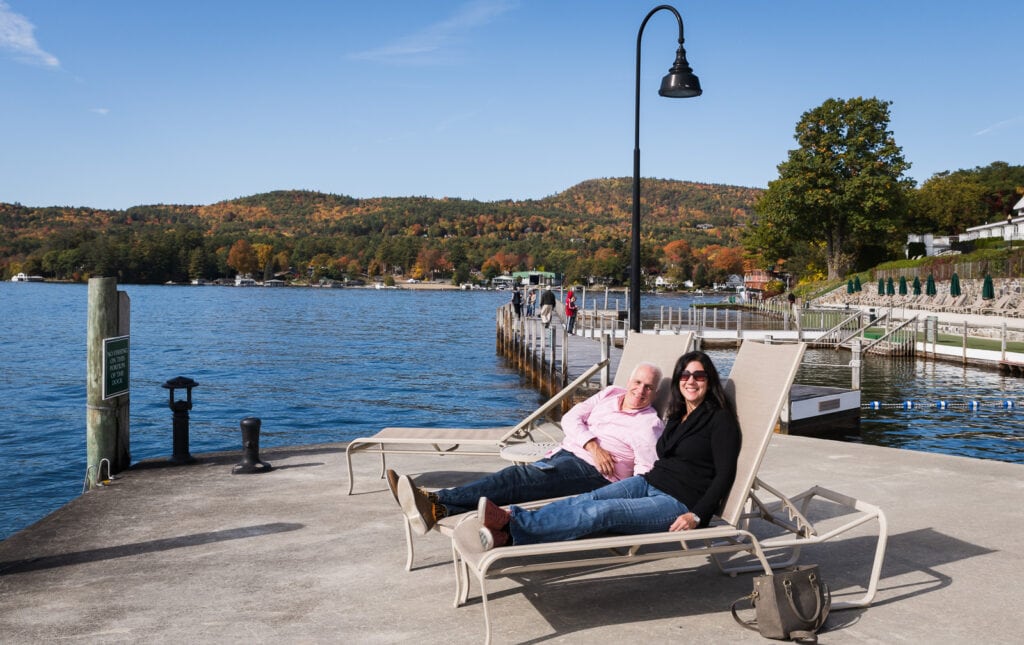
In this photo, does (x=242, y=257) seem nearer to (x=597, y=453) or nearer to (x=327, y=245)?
(x=327, y=245)

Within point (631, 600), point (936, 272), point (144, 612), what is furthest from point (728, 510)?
point (936, 272)

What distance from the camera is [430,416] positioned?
22734mm

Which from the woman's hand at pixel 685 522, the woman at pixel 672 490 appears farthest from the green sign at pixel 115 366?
the woman's hand at pixel 685 522

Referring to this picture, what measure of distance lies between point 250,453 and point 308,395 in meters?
21.1

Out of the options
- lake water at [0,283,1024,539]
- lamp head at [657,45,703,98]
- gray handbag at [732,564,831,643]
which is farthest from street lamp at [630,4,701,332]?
lake water at [0,283,1024,539]

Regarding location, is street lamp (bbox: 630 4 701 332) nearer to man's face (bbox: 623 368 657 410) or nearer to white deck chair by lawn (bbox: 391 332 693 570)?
white deck chair by lawn (bbox: 391 332 693 570)

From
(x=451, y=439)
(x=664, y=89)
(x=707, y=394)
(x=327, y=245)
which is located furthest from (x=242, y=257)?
(x=707, y=394)

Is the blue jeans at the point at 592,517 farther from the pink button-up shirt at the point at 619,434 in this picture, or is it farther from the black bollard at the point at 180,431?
the black bollard at the point at 180,431

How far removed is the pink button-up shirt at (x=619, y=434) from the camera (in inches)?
182

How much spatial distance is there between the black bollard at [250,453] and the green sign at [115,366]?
40.5 inches

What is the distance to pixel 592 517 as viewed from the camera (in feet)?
12.1

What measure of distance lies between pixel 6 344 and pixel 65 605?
155ft

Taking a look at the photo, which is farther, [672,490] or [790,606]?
[672,490]

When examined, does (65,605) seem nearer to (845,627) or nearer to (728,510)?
(728,510)
